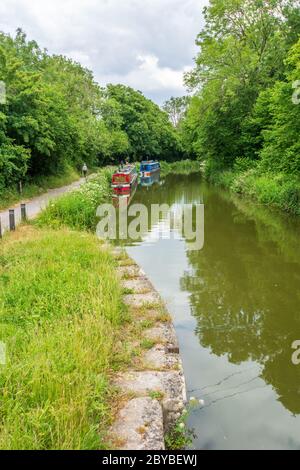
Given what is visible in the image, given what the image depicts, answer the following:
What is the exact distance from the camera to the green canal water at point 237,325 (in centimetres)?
443

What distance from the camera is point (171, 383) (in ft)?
14.6

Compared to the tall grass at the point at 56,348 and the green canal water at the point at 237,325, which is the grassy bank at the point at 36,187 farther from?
the tall grass at the point at 56,348

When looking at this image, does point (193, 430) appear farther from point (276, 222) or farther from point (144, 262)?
point (276, 222)

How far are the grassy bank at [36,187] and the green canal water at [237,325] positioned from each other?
282 inches

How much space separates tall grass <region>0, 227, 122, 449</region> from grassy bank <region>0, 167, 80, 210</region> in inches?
394

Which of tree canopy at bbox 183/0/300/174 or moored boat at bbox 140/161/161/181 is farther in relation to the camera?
moored boat at bbox 140/161/161/181

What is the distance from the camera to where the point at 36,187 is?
69.8 feet

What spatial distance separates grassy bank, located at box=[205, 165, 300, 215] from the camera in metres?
16.8

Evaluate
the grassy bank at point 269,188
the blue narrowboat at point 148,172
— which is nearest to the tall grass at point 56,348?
the grassy bank at point 269,188

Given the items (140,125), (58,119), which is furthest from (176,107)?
(58,119)

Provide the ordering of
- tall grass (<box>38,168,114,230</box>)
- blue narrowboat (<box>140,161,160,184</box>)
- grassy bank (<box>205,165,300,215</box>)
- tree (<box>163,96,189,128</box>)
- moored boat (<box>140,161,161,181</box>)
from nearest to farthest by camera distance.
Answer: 1. tall grass (<box>38,168,114,230</box>)
2. grassy bank (<box>205,165,300,215</box>)
3. blue narrowboat (<box>140,161,160,184</box>)
4. moored boat (<box>140,161,161,181</box>)
5. tree (<box>163,96,189,128</box>)

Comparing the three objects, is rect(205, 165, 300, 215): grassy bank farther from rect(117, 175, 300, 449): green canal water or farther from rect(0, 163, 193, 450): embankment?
rect(0, 163, 193, 450): embankment

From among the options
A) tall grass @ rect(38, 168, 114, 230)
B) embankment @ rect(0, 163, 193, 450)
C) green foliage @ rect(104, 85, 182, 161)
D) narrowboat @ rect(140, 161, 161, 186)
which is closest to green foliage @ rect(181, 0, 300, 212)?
narrowboat @ rect(140, 161, 161, 186)

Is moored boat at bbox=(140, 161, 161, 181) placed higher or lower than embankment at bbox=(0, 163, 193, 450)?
higher
